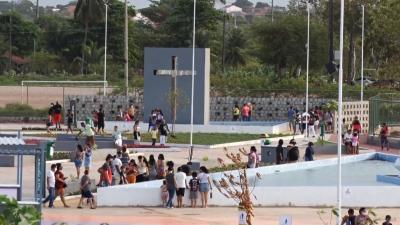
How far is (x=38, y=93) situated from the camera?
282ft

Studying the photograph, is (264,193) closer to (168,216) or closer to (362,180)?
(168,216)

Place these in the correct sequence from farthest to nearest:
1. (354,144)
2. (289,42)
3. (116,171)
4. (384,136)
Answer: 1. (289,42)
2. (384,136)
3. (354,144)
4. (116,171)

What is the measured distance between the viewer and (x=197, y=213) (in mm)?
29047

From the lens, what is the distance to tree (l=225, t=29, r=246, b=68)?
342 ft

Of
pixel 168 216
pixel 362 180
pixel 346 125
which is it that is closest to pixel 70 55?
pixel 346 125

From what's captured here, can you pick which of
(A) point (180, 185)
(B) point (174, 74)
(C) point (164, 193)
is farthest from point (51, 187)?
(B) point (174, 74)

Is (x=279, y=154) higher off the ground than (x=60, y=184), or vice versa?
(x=279, y=154)

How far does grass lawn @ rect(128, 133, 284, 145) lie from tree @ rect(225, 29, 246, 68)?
51969 mm

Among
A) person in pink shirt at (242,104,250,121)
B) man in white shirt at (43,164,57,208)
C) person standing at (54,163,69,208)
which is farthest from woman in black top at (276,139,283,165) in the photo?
person in pink shirt at (242,104,250,121)

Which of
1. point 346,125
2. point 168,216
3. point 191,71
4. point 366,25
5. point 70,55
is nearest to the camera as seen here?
point 168,216

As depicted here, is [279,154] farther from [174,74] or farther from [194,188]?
[174,74]

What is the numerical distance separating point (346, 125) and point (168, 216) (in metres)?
28.1

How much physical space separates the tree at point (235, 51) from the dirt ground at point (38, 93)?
20952 mm

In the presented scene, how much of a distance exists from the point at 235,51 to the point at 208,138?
55.0 meters
